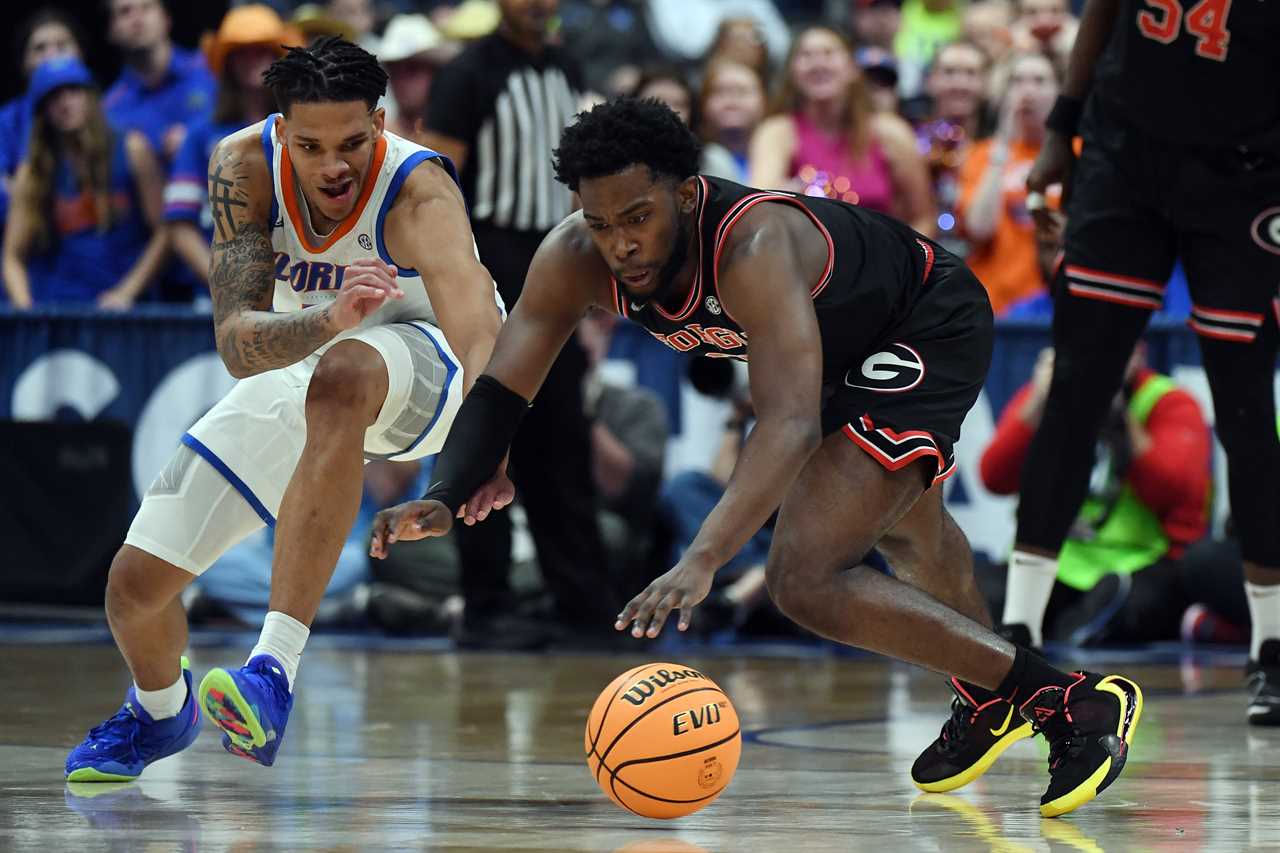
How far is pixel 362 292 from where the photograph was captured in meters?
4.40

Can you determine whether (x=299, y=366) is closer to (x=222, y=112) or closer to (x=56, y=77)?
(x=222, y=112)

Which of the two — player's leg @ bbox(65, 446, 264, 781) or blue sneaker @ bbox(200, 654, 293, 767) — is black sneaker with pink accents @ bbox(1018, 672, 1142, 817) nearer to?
blue sneaker @ bbox(200, 654, 293, 767)

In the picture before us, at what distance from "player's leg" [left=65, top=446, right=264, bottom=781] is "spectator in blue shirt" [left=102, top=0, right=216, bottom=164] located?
19.2ft

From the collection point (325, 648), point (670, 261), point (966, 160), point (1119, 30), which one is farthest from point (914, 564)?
point (966, 160)

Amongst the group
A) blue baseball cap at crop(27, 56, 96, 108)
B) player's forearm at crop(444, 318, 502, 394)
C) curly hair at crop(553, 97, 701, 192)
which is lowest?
blue baseball cap at crop(27, 56, 96, 108)

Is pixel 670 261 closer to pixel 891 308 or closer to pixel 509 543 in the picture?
pixel 891 308

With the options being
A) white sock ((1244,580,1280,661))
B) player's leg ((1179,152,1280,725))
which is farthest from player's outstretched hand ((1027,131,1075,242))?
white sock ((1244,580,1280,661))

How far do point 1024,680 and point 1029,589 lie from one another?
64.1 inches

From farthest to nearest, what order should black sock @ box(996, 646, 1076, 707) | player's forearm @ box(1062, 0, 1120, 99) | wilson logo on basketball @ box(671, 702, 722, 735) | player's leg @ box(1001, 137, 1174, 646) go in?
player's forearm @ box(1062, 0, 1120, 99), player's leg @ box(1001, 137, 1174, 646), black sock @ box(996, 646, 1076, 707), wilson logo on basketball @ box(671, 702, 722, 735)

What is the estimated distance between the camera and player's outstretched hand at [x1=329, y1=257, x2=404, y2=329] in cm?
441

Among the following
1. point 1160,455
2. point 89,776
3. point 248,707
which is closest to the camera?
point 248,707

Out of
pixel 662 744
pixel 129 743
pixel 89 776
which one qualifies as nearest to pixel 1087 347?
pixel 662 744

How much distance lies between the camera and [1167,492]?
829 centimetres

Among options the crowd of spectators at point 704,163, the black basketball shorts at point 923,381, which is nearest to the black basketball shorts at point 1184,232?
the black basketball shorts at point 923,381
